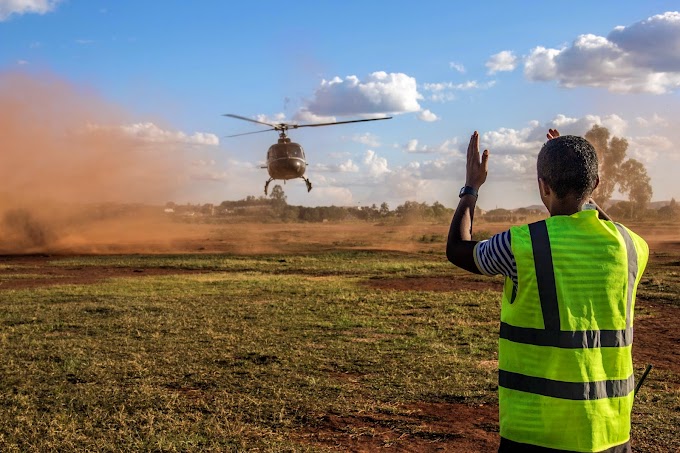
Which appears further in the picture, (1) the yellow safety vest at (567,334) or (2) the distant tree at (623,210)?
(2) the distant tree at (623,210)

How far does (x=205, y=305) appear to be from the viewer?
15.2 m

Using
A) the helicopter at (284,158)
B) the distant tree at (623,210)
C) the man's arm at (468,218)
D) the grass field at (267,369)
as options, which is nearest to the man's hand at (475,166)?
the man's arm at (468,218)

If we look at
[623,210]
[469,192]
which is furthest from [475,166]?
[623,210]

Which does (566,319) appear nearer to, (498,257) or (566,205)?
(498,257)

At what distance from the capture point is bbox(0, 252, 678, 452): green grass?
6719 millimetres

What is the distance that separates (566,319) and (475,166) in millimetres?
754

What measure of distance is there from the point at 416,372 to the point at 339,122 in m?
15.9

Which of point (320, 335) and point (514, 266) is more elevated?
point (514, 266)

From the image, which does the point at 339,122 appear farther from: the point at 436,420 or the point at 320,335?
the point at 436,420

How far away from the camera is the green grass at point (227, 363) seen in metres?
6.72

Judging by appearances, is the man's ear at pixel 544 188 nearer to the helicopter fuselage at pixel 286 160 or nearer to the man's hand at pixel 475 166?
the man's hand at pixel 475 166

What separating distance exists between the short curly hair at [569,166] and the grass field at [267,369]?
4.24m

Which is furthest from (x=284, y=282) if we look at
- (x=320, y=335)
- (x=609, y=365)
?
(x=609, y=365)

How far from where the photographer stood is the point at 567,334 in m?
2.33
